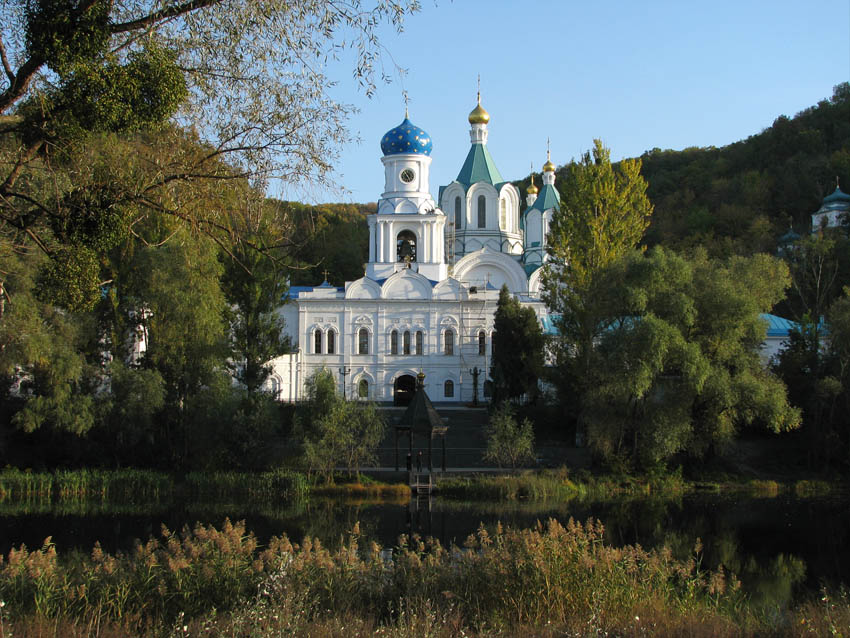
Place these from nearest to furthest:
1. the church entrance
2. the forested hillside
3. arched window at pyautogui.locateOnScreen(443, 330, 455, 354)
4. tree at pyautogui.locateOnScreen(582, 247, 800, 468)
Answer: tree at pyautogui.locateOnScreen(582, 247, 800, 468)
the church entrance
arched window at pyautogui.locateOnScreen(443, 330, 455, 354)
the forested hillside

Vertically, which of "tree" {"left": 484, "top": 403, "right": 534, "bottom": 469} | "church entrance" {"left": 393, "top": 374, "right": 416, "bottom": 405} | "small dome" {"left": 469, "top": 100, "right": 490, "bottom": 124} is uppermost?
"small dome" {"left": 469, "top": 100, "right": 490, "bottom": 124}

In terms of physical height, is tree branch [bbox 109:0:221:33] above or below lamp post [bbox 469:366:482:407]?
above

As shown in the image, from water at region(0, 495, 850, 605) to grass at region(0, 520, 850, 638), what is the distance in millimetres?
5136

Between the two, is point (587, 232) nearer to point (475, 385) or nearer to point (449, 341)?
point (475, 385)

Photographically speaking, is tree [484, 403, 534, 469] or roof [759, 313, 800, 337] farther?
roof [759, 313, 800, 337]

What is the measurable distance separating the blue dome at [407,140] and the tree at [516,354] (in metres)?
10.8

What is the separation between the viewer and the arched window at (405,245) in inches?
1581

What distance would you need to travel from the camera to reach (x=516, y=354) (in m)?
30.4

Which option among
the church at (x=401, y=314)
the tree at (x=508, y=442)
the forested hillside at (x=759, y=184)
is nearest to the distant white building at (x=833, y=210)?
the forested hillside at (x=759, y=184)

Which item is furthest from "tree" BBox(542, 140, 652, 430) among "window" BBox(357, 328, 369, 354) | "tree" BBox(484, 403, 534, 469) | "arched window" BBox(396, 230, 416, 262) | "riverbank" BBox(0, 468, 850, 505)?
"arched window" BBox(396, 230, 416, 262)

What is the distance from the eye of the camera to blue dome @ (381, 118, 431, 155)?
129ft

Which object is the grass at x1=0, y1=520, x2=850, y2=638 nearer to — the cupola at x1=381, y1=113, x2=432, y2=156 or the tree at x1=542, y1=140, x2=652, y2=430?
the tree at x1=542, y1=140, x2=652, y2=430

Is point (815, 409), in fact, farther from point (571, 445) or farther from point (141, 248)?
point (141, 248)

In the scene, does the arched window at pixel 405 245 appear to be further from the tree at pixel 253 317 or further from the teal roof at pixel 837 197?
the teal roof at pixel 837 197
